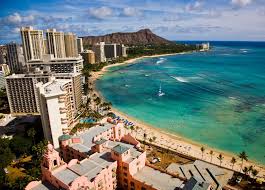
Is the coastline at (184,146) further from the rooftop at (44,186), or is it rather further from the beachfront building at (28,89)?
the rooftop at (44,186)

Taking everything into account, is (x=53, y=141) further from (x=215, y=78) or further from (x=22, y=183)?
(x=215, y=78)

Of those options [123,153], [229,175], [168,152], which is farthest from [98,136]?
[229,175]

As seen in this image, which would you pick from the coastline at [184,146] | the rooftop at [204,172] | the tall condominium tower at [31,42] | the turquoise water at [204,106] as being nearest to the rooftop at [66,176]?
the rooftop at [204,172]

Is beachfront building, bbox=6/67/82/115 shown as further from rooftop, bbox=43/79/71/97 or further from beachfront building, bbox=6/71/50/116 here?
rooftop, bbox=43/79/71/97

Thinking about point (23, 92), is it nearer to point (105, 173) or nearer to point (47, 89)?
point (47, 89)

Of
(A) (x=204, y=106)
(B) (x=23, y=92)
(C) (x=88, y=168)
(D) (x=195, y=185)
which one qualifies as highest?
(B) (x=23, y=92)

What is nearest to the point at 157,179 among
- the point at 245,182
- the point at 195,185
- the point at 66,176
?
the point at 195,185

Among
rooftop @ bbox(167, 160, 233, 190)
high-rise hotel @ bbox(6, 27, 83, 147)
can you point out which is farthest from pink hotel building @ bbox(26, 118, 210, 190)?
high-rise hotel @ bbox(6, 27, 83, 147)

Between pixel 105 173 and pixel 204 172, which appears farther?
pixel 204 172
